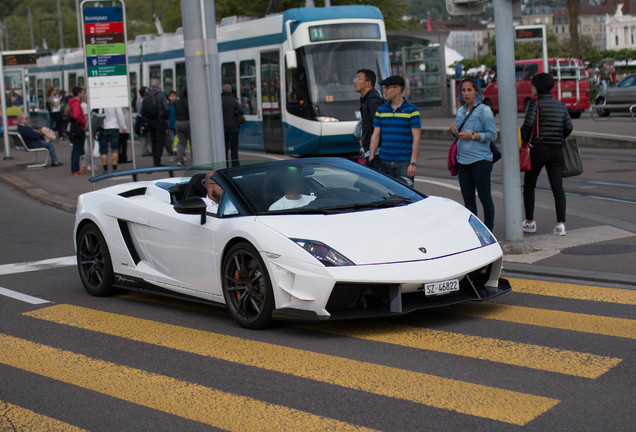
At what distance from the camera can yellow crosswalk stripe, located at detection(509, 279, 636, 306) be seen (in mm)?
7230

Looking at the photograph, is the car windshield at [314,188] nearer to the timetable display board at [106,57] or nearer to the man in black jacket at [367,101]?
the man in black jacket at [367,101]

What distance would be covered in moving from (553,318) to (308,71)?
15533mm

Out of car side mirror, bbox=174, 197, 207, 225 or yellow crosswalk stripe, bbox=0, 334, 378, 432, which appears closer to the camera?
yellow crosswalk stripe, bbox=0, 334, 378, 432

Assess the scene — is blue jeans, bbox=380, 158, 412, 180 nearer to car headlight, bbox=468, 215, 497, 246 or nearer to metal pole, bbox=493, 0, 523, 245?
metal pole, bbox=493, 0, 523, 245

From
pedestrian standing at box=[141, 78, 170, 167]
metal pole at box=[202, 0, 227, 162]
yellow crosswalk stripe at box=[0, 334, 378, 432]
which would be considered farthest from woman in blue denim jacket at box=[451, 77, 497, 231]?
pedestrian standing at box=[141, 78, 170, 167]

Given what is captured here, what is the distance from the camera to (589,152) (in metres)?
22.6

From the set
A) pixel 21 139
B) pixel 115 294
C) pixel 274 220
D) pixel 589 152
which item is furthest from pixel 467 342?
pixel 21 139

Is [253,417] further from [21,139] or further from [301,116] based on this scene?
[21,139]

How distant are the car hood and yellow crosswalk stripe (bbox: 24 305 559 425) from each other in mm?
779

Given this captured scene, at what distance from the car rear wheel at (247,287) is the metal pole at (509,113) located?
361 cm

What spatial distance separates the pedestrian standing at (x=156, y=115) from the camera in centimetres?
2125

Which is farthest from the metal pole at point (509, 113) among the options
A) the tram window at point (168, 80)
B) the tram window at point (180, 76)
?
the tram window at point (168, 80)

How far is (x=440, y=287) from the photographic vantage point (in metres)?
6.31

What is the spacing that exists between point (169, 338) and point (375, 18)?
16876 millimetres
